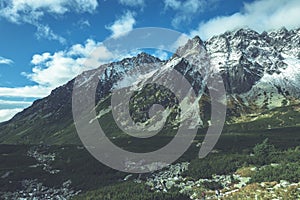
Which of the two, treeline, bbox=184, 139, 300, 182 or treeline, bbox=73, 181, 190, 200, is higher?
treeline, bbox=184, 139, 300, 182

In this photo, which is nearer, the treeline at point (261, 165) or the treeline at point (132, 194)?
the treeline at point (132, 194)

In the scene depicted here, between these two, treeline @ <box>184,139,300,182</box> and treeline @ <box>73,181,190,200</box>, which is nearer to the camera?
treeline @ <box>73,181,190,200</box>

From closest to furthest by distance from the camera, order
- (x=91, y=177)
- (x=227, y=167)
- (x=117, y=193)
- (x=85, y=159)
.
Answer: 1. (x=117, y=193)
2. (x=227, y=167)
3. (x=91, y=177)
4. (x=85, y=159)

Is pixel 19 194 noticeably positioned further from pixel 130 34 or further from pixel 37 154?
pixel 37 154

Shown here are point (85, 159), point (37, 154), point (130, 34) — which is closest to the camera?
point (130, 34)

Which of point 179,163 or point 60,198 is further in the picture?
point 179,163

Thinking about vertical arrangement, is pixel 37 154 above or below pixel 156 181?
above

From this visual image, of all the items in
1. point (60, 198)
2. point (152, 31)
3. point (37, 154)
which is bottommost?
point (60, 198)

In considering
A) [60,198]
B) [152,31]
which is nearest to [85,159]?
[60,198]

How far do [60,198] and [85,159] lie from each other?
30.6m

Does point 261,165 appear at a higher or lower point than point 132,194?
higher

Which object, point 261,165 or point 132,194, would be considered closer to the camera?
point 132,194

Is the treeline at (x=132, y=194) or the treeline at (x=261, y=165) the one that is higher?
the treeline at (x=261, y=165)

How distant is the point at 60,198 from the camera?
168ft
